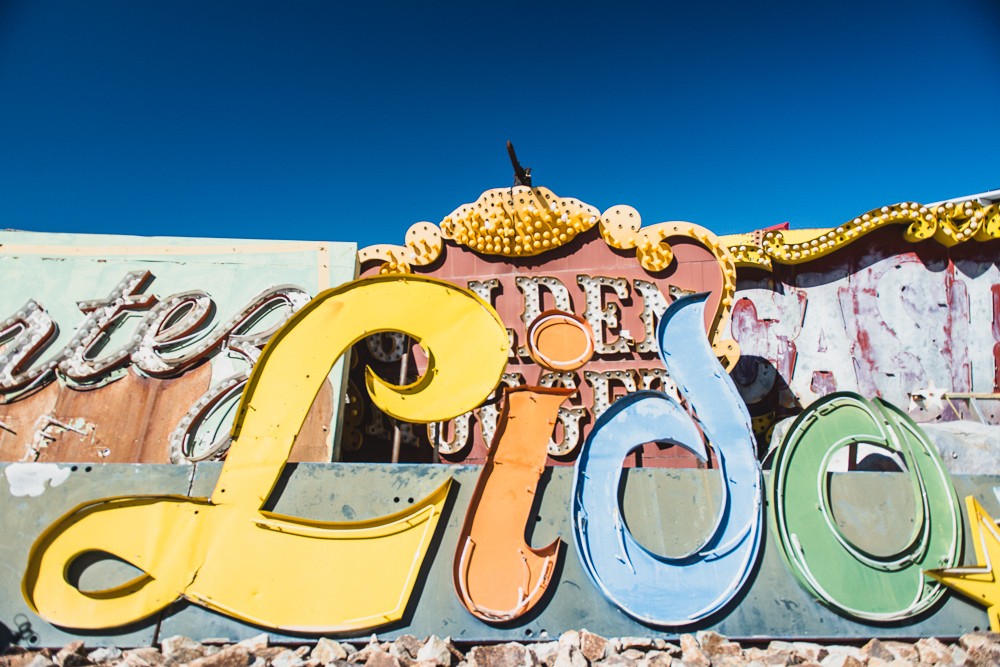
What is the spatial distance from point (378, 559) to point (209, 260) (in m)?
4.40

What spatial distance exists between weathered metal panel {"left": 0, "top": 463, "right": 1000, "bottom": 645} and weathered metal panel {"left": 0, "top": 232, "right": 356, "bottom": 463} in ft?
6.03

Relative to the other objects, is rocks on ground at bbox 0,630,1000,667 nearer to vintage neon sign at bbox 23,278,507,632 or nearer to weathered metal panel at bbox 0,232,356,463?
vintage neon sign at bbox 23,278,507,632

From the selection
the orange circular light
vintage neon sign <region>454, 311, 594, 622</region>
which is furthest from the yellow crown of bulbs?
vintage neon sign <region>454, 311, 594, 622</region>

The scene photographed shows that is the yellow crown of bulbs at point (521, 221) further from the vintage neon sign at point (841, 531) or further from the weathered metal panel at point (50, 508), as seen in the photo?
the weathered metal panel at point (50, 508)

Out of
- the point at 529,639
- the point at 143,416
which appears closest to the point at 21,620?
the point at 143,416

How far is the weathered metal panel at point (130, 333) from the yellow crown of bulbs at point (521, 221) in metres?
1.46

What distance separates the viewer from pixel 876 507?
13.7 feet

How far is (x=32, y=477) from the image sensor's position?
394 centimetres

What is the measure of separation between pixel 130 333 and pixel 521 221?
4.30 meters

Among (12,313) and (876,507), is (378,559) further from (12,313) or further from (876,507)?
(12,313)

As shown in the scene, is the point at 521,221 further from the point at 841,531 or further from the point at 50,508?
the point at 50,508

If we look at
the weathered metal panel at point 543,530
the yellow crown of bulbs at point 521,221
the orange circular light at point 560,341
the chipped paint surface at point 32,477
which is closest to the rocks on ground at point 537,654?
the weathered metal panel at point 543,530

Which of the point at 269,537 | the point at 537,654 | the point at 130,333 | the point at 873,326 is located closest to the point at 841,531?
the point at 537,654

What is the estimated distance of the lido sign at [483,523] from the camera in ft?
12.0
